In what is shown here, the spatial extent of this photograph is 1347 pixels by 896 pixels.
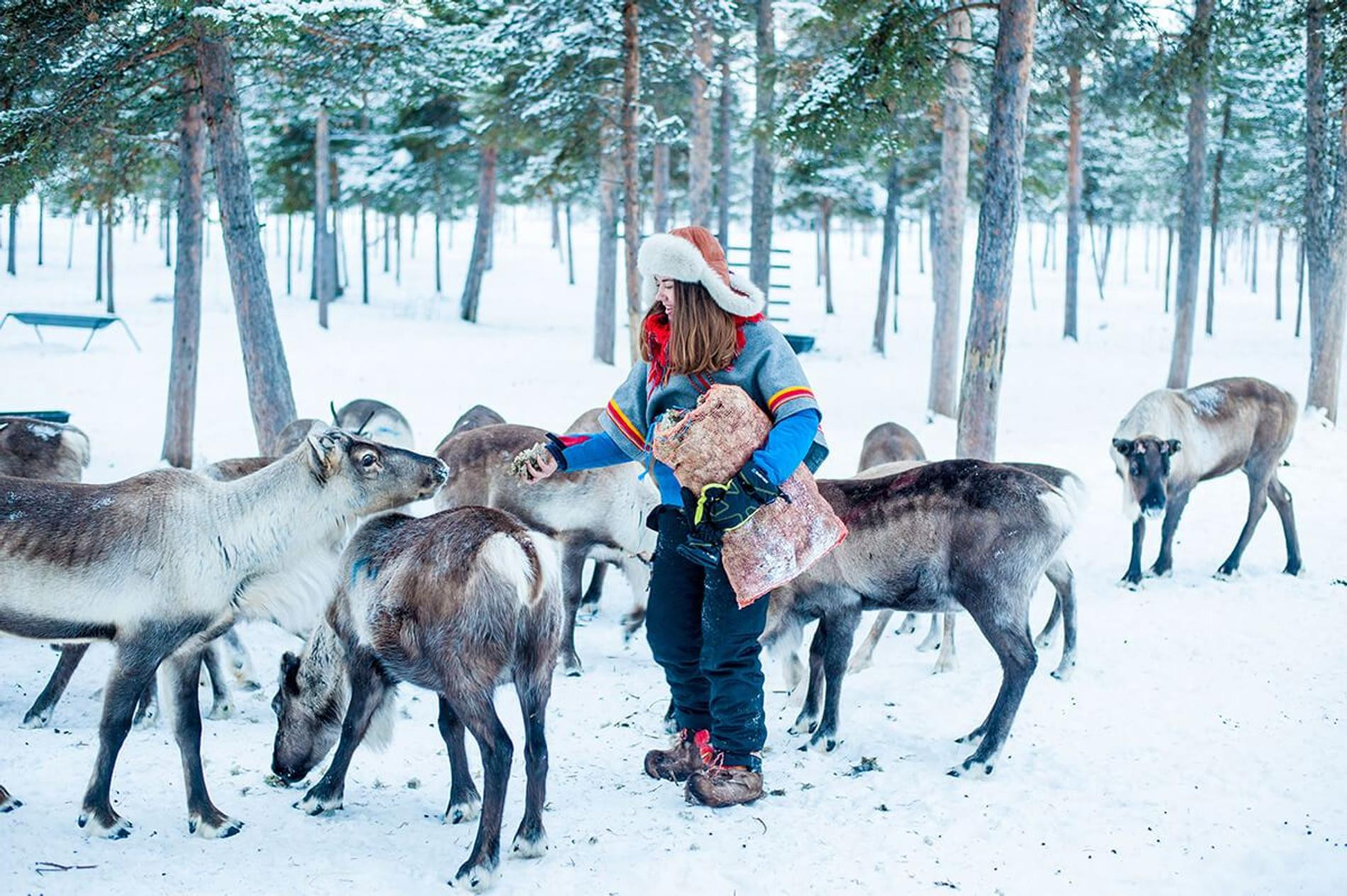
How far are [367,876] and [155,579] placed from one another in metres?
1.49

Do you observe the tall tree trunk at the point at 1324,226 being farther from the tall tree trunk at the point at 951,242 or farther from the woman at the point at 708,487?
the woman at the point at 708,487

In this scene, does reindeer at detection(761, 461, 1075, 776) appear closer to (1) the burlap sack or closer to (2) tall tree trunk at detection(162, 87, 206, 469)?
(1) the burlap sack

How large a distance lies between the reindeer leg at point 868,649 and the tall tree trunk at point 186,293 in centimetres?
860

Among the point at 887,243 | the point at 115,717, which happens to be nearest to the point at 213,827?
the point at 115,717

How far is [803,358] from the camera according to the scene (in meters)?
24.2

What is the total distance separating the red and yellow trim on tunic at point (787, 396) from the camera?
168 inches

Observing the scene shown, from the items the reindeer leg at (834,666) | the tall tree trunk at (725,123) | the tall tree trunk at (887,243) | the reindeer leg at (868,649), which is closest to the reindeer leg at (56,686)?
the reindeer leg at (834,666)

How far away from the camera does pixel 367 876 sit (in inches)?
156

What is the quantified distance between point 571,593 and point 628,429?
2.83 metres

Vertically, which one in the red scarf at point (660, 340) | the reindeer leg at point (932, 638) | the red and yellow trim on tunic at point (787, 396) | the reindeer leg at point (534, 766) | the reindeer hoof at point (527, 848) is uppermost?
the red scarf at point (660, 340)

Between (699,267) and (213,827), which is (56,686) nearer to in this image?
(213,827)

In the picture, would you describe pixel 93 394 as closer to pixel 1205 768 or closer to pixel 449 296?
pixel 1205 768

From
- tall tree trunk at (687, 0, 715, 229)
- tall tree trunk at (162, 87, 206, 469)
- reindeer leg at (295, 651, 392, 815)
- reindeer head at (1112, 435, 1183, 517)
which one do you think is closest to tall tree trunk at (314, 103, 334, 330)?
tall tree trunk at (687, 0, 715, 229)

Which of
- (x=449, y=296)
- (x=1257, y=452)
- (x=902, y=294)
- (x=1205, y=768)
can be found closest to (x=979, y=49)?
(x=1257, y=452)
